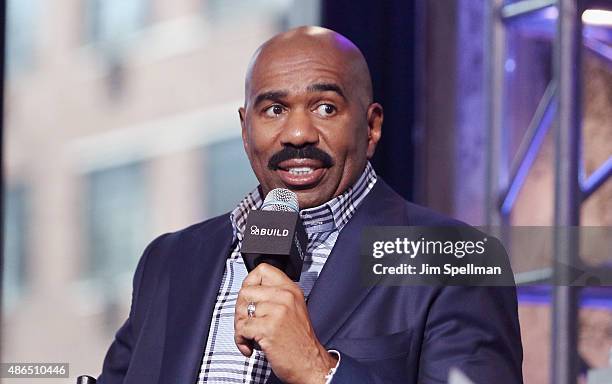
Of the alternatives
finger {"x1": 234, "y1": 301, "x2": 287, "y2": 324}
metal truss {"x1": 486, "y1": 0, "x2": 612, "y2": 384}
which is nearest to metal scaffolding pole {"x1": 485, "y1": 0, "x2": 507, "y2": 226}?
metal truss {"x1": 486, "y1": 0, "x2": 612, "y2": 384}

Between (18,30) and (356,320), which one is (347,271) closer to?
(356,320)

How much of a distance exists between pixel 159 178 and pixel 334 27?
6.27 ft

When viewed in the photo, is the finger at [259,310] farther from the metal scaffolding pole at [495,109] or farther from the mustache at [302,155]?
the metal scaffolding pole at [495,109]

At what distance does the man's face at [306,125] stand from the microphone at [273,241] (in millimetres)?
318

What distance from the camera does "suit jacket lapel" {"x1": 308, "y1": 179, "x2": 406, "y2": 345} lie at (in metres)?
1.69

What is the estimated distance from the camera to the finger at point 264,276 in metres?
1.41

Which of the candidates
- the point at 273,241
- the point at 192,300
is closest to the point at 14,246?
the point at 192,300

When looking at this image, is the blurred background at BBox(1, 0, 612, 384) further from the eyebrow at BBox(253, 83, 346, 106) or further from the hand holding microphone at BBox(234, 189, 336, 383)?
the hand holding microphone at BBox(234, 189, 336, 383)

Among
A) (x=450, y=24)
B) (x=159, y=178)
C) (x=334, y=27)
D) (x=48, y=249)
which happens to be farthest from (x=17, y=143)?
(x=159, y=178)

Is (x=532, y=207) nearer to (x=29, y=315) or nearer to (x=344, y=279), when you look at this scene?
(x=344, y=279)

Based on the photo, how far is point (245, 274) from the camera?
1.84 m

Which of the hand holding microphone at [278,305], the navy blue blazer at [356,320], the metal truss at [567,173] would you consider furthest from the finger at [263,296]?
the metal truss at [567,173]

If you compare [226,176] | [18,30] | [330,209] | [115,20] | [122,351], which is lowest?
[122,351]

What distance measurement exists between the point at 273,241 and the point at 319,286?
30cm
